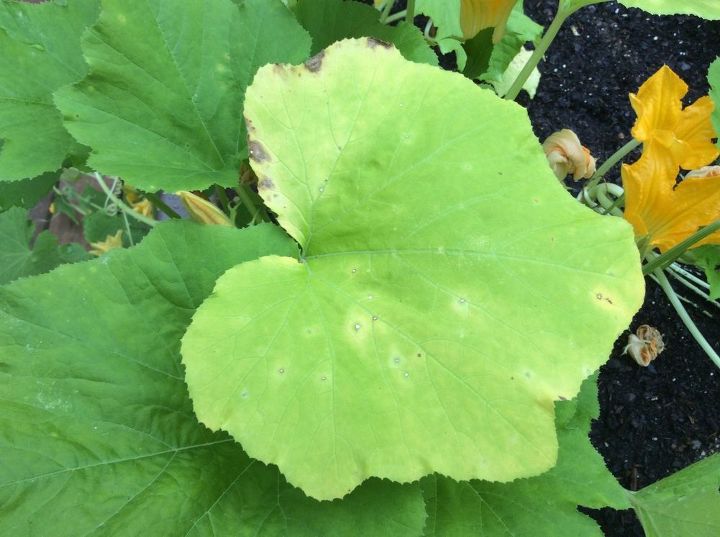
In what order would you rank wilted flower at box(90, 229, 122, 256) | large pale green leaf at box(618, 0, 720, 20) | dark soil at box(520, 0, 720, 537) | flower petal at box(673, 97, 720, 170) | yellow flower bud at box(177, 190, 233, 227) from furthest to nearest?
wilted flower at box(90, 229, 122, 256) → dark soil at box(520, 0, 720, 537) → flower petal at box(673, 97, 720, 170) → yellow flower bud at box(177, 190, 233, 227) → large pale green leaf at box(618, 0, 720, 20)

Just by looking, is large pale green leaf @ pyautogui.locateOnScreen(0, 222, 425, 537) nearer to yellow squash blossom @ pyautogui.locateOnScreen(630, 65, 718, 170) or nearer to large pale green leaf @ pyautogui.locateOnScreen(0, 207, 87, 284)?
yellow squash blossom @ pyautogui.locateOnScreen(630, 65, 718, 170)

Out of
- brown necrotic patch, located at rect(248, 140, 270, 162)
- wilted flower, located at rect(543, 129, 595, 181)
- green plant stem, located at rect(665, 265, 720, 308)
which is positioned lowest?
green plant stem, located at rect(665, 265, 720, 308)

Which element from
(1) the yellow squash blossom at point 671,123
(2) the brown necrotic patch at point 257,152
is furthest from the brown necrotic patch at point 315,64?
(1) the yellow squash blossom at point 671,123

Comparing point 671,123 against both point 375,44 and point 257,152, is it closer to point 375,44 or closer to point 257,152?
point 375,44

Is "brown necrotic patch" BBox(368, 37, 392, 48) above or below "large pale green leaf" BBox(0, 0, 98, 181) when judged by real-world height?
above

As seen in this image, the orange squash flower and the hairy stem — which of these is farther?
the hairy stem

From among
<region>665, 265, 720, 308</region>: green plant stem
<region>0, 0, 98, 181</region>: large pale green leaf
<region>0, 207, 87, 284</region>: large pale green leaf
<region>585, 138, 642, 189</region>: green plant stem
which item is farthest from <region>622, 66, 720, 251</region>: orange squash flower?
<region>0, 207, 87, 284</region>: large pale green leaf

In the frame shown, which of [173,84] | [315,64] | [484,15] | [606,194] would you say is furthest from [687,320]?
[173,84]
